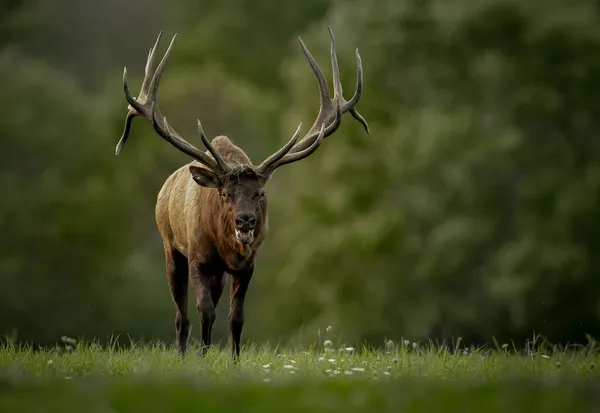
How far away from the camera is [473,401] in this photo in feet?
22.5

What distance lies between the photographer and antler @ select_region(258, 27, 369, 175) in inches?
496

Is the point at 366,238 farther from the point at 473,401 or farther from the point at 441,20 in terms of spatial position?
the point at 473,401

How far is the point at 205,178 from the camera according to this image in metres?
12.5

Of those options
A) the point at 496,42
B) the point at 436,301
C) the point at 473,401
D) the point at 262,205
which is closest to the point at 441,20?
the point at 496,42

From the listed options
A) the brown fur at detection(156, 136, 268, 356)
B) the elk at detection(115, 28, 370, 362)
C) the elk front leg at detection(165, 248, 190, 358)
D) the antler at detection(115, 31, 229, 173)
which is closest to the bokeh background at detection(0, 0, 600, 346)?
the elk front leg at detection(165, 248, 190, 358)

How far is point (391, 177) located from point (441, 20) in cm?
426

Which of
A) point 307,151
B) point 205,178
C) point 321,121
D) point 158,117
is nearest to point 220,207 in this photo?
point 205,178

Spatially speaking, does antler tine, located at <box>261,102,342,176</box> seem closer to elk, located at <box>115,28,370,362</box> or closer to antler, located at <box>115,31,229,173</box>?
elk, located at <box>115,28,370,362</box>

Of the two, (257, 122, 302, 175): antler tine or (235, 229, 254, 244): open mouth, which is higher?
(257, 122, 302, 175): antler tine

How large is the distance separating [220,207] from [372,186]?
70.3ft

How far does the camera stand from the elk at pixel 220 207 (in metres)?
12.3

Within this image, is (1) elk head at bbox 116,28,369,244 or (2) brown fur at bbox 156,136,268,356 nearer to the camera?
(1) elk head at bbox 116,28,369,244

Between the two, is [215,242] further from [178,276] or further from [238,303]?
[178,276]

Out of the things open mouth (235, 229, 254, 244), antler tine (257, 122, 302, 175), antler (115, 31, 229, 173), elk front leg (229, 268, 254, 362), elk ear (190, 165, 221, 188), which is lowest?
elk front leg (229, 268, 254, 362)
